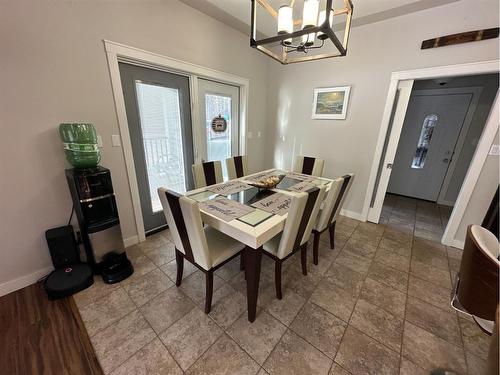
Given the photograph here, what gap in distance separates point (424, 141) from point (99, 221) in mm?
5297

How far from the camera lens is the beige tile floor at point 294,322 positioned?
3.98 ft

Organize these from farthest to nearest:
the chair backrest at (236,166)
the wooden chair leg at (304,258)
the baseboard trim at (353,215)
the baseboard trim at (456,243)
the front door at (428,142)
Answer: the front door at (428,142), the baseboard trim at (353,215), the chair backrest at (236,166), the baseboard trim at (456,243), the wooden chair leg at (304,258)

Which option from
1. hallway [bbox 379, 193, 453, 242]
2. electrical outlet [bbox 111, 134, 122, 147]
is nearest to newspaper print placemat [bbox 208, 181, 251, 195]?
electrical outlet [bbox 111, 134, 122, 147]

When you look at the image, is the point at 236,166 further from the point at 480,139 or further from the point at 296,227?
the point at 480,139

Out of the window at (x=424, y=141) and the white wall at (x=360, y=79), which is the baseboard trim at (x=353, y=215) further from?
the window at (x=424, y=141)

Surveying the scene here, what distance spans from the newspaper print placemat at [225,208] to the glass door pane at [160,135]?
3.94ft

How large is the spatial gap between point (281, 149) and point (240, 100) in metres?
1.14

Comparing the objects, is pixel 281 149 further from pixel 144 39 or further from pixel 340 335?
pixel 340 335

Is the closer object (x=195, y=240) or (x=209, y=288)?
(x=195, y=240)

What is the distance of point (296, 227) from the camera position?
4.71 ft

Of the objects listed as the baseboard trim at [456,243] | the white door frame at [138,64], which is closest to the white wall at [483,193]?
the baseboard trim at [456,243]

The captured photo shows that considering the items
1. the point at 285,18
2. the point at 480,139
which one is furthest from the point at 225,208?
the point at 480,139

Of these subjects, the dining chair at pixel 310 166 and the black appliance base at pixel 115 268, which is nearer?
the black appliance base at pixel 115 268

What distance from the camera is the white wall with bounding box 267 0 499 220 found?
2047 millimetres
